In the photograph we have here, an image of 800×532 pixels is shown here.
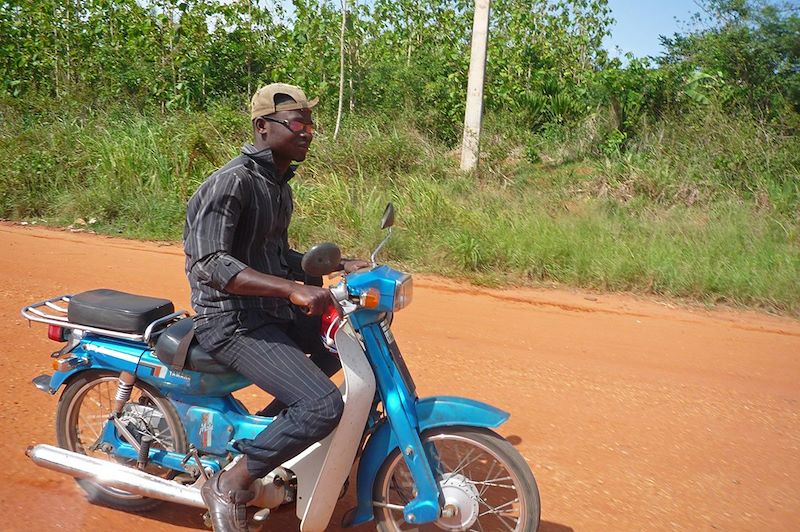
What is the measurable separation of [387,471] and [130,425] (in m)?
1.16

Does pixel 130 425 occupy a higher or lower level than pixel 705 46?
lower

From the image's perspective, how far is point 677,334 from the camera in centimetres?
649

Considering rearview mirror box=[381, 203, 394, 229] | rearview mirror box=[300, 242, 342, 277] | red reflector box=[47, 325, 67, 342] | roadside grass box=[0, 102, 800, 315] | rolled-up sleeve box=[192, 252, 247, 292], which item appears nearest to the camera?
rearview mirror box=[300, 242, 342, 277]

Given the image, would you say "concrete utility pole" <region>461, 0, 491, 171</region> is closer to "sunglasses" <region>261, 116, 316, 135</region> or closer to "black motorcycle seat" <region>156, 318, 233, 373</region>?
"sunglasses" <region>261, 116, 316, 135</region>

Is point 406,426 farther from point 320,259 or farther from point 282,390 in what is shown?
point 320,259

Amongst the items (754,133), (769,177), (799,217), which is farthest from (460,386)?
(754,133)

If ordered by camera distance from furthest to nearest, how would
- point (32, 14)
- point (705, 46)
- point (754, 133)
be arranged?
1. point (32, 14)
2. point (705, 46)
3. point (754, 133)

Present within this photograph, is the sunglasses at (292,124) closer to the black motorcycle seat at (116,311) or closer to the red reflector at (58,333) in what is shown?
the black motorcycle seat at (116,311)

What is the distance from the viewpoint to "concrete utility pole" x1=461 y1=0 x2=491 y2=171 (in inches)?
428

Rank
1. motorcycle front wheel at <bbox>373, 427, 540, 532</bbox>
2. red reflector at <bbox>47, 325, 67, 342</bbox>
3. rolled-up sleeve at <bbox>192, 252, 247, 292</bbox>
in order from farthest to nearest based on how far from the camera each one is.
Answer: red reflector at <bbox>47, 325, 67, 342</bbox>
motorcycle front wheel at <bbox>373, 427, 540, 532</bbox>
rolled-up sleeve at <bbox>192, 252, 247, 292</bbox>

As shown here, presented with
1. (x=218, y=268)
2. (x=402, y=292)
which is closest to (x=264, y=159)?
(x=218, y=268)

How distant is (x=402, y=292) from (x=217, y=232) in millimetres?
713

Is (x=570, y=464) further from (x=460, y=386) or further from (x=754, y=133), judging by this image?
(x=754, y=133)

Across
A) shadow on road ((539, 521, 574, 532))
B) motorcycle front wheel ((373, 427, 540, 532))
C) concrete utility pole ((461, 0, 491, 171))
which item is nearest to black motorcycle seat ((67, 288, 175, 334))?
motorcycle front wheel ((373, 427, 540, 532))
